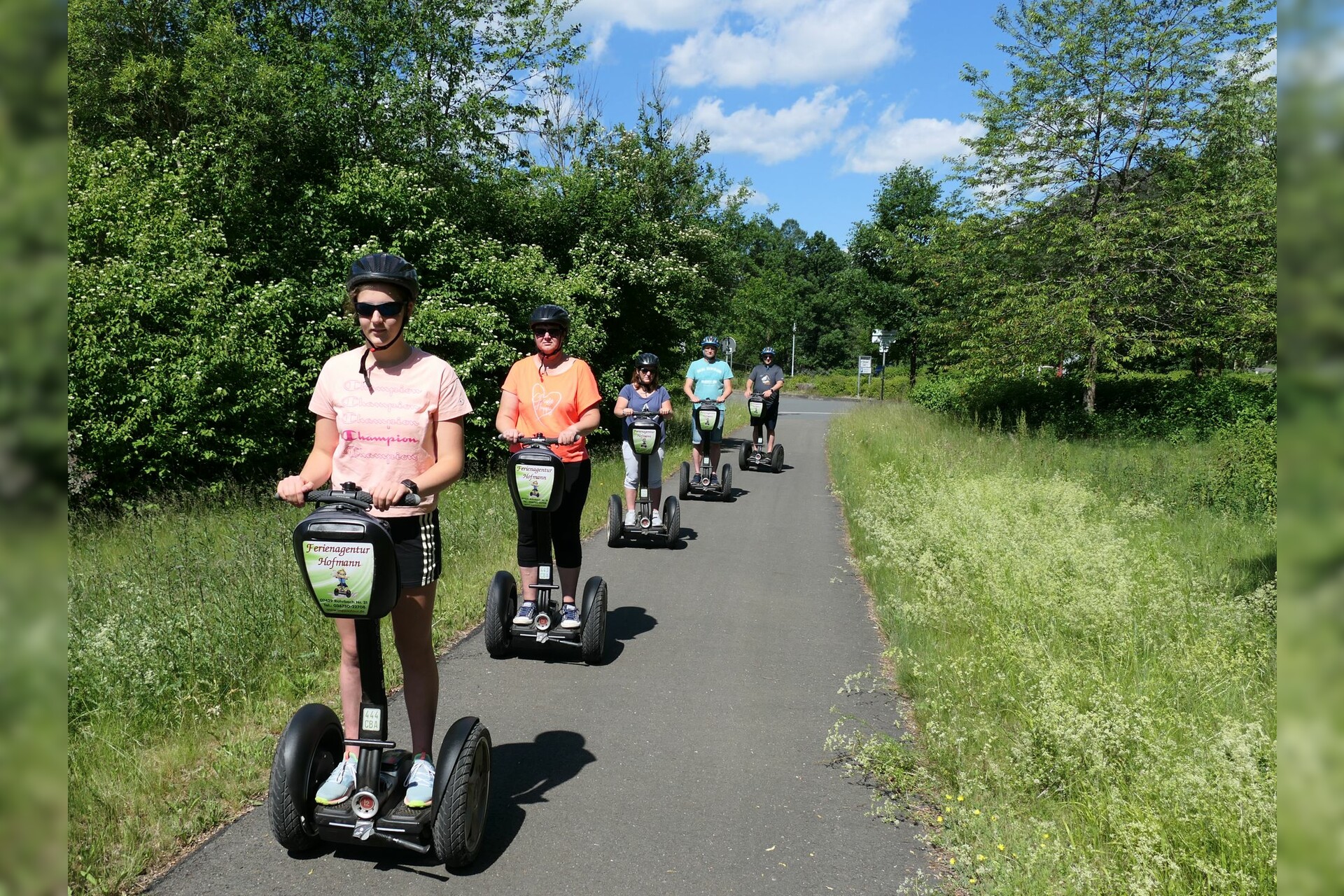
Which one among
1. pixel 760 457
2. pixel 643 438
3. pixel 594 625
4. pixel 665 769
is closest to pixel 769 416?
pixel 760 457

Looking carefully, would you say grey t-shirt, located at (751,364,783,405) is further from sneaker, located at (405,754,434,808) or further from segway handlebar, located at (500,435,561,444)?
sneaker, located at (405,754,434,808)

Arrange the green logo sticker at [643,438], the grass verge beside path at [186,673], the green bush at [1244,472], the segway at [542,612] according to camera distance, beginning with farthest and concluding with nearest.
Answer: the green bush at [1244,472]
the green logo sticker at [643,438]
the segway at [542,612]
the grass verge beside path at [186,673]

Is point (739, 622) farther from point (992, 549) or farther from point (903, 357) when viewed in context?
point (903, 357)

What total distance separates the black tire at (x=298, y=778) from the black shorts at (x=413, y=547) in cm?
64

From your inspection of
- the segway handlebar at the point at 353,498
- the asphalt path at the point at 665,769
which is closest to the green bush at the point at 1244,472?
the asphalt path at the point at 665,769

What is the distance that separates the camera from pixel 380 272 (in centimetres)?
343

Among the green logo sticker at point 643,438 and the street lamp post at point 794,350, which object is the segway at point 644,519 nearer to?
the green logo sticker at point 643,438

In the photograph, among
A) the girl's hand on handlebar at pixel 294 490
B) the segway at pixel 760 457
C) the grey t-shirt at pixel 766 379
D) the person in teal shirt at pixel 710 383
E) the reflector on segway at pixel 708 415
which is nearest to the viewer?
the girl's hand on handlebar at pixel 294 490

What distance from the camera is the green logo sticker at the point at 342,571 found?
3.21 metres

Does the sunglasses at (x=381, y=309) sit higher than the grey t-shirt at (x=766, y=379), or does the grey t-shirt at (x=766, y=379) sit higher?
the sunglasses at (x=381, y=309)

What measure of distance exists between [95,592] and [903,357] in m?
54.9

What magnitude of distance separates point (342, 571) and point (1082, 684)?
403cm

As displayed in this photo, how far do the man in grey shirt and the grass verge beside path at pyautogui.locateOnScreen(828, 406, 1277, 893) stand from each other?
207 inches

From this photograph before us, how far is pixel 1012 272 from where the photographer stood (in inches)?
781
